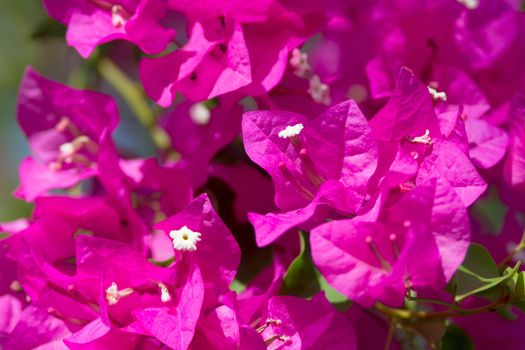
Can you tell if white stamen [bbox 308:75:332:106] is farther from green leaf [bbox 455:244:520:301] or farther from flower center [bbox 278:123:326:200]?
green leaf [bbox 455:244:520:301]

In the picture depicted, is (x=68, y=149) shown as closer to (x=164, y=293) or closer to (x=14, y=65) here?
(x=164, y=293)

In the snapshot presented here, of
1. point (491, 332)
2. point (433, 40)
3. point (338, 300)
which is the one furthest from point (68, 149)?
point (491, 332)

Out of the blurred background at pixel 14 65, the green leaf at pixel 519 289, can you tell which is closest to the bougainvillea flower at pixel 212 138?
the green leaf at pixel 519 289

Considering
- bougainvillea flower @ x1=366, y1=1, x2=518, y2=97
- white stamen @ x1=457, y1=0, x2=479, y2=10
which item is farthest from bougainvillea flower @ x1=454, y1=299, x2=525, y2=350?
white stamen @ x1=457, y1=0, x2=479, y2=10

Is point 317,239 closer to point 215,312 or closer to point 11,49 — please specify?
point 215,312

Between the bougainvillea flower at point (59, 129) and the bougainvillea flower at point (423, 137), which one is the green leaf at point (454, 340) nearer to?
the bougainvillea flower at point (423, 137)

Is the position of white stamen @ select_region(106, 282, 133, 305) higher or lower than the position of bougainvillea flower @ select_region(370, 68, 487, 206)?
lower
